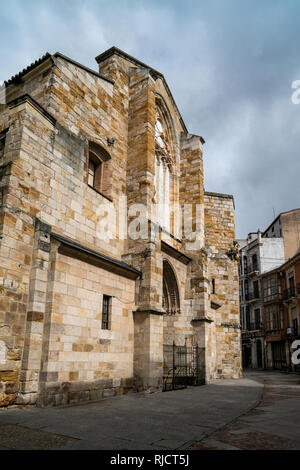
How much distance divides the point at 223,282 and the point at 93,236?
9399 millimetres

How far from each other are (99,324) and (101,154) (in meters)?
5.29

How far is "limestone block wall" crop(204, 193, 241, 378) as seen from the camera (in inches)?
642

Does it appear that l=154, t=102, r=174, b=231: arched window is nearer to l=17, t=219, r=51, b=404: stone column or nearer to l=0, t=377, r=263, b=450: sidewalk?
l=17, t=219, r=51, b=404: stone column

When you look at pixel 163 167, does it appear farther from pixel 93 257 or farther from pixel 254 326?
pixel 254 326

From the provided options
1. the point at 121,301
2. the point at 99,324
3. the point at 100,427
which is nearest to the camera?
the point at 100,427

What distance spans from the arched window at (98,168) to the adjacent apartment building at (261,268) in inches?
1049

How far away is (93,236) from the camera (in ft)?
32.0

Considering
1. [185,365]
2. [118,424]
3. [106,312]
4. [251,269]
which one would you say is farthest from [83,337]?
[251,269]

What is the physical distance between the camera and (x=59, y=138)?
8914mm

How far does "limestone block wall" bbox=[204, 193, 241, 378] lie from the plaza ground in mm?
8911

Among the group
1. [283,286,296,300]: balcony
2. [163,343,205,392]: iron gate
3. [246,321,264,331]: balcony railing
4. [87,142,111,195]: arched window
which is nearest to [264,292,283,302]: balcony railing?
[283,286,296,300]: balcony

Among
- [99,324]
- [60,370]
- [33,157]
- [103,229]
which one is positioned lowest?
[60,370]
